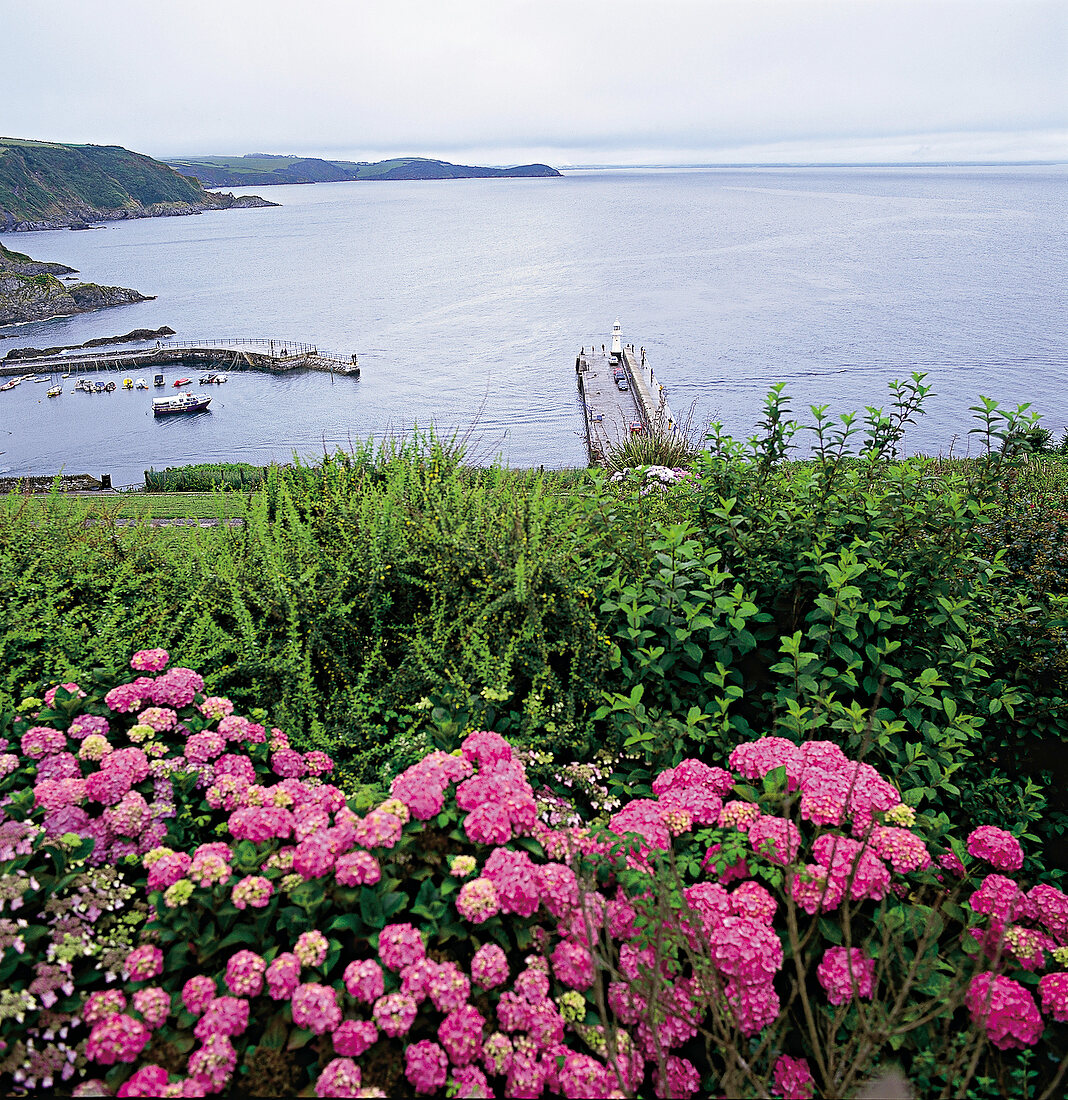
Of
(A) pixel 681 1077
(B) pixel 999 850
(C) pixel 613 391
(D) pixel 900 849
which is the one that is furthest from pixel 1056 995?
(C) pixel 613 391

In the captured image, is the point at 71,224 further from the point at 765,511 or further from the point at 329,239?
the point at 765,511

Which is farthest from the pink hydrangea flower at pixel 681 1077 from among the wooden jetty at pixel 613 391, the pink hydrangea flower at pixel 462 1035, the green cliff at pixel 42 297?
the green cliff at pixel 42 297

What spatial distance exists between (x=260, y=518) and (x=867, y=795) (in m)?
3.34

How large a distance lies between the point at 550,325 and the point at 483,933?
68.6 meters

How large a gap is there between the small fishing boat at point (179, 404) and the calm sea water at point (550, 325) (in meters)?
1.70

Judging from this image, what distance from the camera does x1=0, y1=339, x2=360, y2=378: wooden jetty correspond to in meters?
61.8

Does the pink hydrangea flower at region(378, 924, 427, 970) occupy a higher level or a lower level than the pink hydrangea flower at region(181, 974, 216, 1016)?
higher

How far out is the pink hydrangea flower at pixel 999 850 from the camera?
273 centimetres

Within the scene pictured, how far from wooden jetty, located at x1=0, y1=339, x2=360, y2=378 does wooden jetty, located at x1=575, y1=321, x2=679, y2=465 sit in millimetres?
20268

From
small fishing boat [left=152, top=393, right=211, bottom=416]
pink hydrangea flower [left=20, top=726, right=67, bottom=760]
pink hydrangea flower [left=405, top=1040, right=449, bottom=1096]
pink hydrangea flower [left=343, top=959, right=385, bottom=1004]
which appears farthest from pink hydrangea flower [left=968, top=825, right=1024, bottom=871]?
small fishing boat [left=152, top=393, right=211, bottom=416]

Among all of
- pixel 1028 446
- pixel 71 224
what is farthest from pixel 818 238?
pixel 71 224

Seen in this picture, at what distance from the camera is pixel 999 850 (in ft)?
9.02

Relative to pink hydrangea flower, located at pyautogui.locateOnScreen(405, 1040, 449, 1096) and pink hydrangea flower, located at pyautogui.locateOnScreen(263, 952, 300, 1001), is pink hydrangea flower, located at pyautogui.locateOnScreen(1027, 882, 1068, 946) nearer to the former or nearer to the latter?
pink hydrangea flower, located at pyautogui.locateOnScreen(405, 1040, 449, 1096)

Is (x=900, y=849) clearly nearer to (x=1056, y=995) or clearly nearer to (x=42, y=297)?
(x=1056, y=995)
